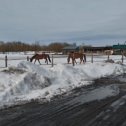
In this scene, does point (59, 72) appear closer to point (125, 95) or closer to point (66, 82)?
point (66, 82)

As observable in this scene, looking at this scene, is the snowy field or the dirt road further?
the snowy field

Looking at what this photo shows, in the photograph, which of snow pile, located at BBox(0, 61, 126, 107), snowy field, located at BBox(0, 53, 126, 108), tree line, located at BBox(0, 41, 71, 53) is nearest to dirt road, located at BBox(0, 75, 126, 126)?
snowy field, located at BBox(0, 53, 126, 108)

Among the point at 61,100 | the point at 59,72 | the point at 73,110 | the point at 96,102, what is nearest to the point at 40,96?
the point at 61,100

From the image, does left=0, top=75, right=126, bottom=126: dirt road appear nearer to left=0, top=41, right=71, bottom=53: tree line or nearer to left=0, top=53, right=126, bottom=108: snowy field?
left=0, top=53, right=126, bottom=108: snowy field

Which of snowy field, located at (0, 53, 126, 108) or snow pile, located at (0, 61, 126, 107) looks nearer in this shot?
snowy field, located at (0, 53, 126, 108)

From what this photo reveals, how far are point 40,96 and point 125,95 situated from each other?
11.8 ft

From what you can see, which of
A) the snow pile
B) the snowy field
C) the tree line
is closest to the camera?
the snowy field

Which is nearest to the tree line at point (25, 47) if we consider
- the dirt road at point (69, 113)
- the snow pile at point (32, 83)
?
the snow pile at point (32, 83)

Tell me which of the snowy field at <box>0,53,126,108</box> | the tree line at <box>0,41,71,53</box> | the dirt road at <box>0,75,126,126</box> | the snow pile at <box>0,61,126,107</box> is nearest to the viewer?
the dirt road at <box>0,75,126,126</box>

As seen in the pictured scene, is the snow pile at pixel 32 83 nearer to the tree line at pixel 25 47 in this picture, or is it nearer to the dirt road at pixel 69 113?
the dirt road at pixel 69 113

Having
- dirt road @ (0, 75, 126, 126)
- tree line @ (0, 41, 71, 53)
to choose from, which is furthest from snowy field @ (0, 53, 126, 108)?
→ tree line @ (0, 41, 71, 53)

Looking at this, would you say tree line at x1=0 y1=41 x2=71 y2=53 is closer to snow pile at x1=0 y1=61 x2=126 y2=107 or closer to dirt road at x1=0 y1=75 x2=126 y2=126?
snow pile at x1=0 y1=61 x2=126 y2=107

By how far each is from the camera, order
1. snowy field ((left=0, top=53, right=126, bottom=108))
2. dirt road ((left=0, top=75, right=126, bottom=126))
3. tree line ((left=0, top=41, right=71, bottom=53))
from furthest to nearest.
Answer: tree line ((left=0, top=41, right=71, bottom=53))
snowy field ((left=0, top=53, right=126, bottom=108))
dirt road ((left=0, top=75, right=126, bottom=126))

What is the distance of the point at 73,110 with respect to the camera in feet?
35.8
